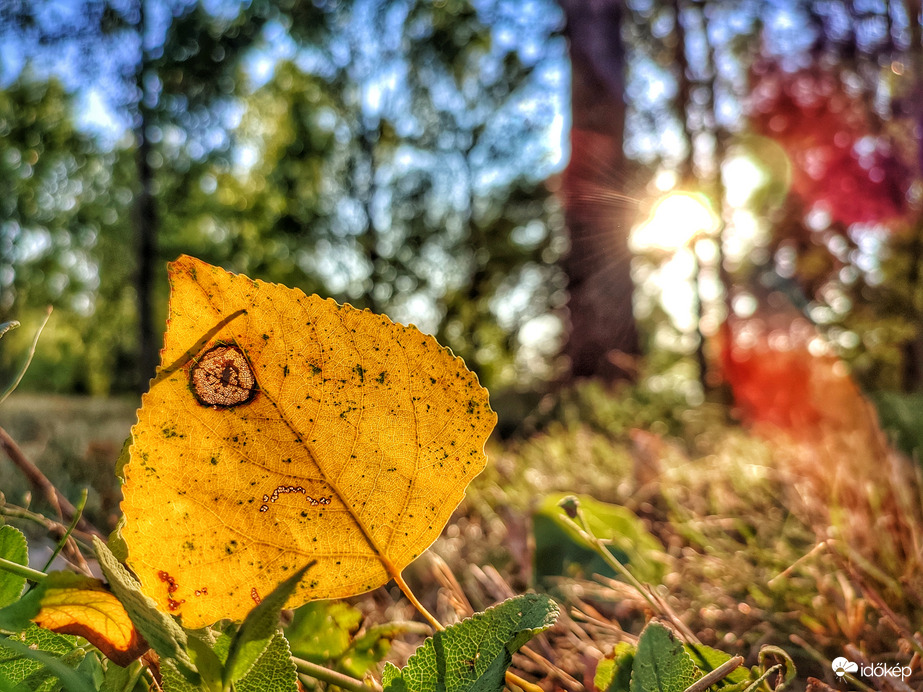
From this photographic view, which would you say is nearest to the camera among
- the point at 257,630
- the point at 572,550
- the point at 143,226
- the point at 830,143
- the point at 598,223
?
the point at 257,630

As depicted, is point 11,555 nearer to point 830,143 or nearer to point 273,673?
point 273,673

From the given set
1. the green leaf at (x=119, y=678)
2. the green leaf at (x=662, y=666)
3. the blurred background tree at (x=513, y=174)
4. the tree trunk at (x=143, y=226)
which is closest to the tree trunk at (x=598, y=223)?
the blurred background tree at (x=513, y=174)

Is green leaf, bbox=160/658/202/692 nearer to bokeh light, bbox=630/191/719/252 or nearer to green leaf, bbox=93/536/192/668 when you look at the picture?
green leaf, bbox=93/536/192/668

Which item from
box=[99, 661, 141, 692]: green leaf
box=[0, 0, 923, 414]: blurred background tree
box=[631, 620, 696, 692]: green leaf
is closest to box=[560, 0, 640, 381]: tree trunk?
box=[0, 0, 923, 414]: blurred background tree

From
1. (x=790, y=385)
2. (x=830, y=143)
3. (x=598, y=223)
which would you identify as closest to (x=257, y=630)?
(x=790, y=385)

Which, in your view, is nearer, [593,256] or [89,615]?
[89,615]

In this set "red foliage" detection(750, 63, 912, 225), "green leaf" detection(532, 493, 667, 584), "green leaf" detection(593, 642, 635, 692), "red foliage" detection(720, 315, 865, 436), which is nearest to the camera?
"green leaf" detection(593, 642, 635, 692)
